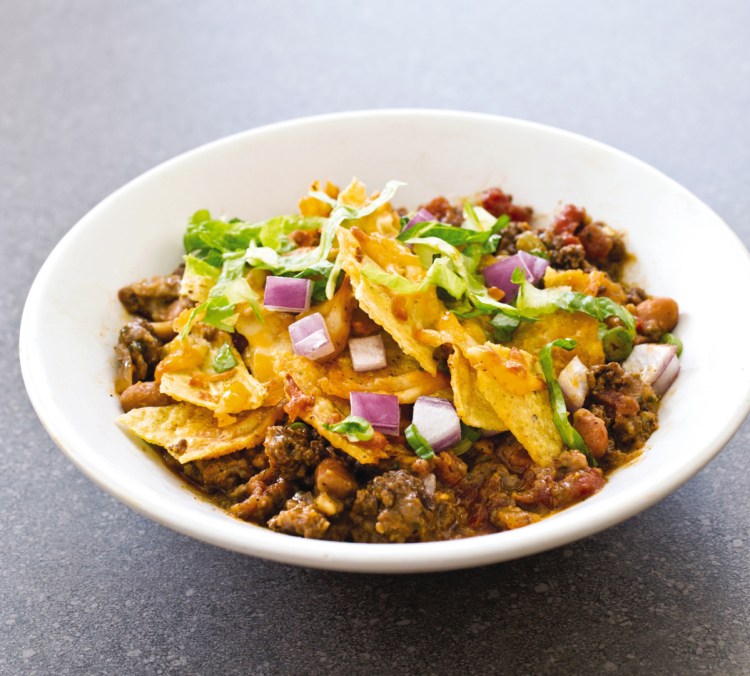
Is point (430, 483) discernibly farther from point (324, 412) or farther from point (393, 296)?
point (393, 296)

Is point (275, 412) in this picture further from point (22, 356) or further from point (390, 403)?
point (22, 356)

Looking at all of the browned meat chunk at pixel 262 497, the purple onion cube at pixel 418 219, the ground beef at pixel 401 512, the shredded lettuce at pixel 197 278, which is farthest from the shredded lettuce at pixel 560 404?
the shredded lettuce at pixel 197 278

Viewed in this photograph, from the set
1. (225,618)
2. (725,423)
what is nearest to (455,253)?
(725,423)

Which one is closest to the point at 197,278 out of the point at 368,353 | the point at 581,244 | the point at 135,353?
the point at 135,353

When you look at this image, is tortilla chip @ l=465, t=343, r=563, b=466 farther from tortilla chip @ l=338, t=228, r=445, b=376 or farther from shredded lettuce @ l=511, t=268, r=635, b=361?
shredded lettuce @ l=511, t=268, r=635, b=361

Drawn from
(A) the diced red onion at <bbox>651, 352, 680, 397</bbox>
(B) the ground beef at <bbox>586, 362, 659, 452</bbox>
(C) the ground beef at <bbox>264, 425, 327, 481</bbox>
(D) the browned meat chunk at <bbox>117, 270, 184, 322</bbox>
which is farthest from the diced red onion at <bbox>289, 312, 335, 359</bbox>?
(A) the diced red onion at <bbox>651, 352, 680, 397</bbox>
